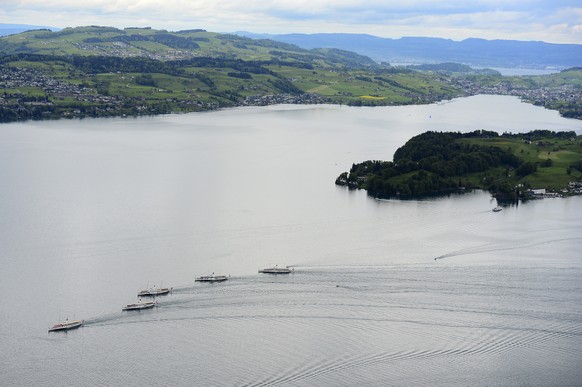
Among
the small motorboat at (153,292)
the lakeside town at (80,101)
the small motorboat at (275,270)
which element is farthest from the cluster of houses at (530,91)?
the small motorboat at (153,292)

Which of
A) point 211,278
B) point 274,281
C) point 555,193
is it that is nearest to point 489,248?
point 274,281

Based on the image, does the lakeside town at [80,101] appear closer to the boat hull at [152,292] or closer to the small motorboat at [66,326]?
the boat hull at [152,292]

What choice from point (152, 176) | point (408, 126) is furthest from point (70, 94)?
point (152, 176)

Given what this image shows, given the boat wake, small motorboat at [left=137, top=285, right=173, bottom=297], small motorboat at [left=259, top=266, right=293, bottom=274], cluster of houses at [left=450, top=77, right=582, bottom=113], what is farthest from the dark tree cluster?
cluster of houses at [left=450, top=77, right=582, bottom=113]

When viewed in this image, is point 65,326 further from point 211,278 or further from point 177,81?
point 177,81

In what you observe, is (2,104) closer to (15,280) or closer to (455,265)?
(15,280)

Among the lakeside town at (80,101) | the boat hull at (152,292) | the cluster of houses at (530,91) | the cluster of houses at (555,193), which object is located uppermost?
the cluster of houses at (530,91)
